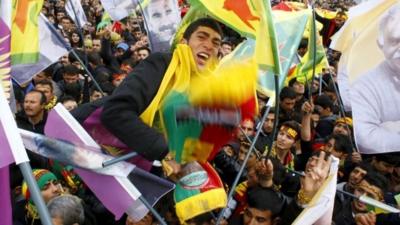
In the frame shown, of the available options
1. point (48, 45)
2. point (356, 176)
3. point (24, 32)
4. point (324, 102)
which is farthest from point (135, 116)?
point (324, 102)

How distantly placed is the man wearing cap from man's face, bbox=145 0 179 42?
261 centimetres

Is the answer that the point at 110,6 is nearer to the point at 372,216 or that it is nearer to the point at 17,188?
the point at 17,188

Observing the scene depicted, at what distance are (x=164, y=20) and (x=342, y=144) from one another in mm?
2039

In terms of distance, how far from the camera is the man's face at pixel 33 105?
473cm

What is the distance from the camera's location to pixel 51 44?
4867 millimetres

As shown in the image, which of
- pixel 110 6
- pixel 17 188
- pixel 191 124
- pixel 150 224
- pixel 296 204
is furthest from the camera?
pixel 110 6

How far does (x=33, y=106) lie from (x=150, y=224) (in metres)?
1.87

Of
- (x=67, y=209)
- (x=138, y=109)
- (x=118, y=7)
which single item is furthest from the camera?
(x=118, y=7)

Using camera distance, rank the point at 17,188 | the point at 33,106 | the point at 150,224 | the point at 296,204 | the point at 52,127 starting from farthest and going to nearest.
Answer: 1. the point at 33,106
2. the point at 17,188
3. the point at 150,224
4. the point at 296,204
5. the point at 52,127

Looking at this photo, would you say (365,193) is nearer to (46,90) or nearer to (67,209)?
(67,209)

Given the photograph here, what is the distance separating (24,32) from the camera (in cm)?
397

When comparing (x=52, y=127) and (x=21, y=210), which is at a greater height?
(x=52, y=127)

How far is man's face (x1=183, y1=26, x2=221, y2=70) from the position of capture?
2.59m

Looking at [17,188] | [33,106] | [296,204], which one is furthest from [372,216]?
[33,106]
